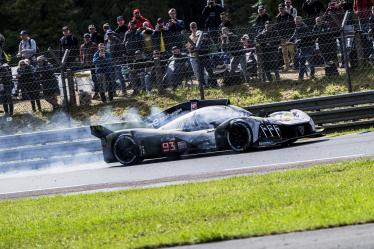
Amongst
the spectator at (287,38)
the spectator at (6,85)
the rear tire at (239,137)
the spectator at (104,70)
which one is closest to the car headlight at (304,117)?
the rear tire at (239,137)

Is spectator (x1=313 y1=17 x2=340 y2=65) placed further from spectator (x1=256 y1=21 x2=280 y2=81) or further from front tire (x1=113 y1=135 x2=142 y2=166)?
→ front tire (x1=113 y1=135 x2=142 y2=166)

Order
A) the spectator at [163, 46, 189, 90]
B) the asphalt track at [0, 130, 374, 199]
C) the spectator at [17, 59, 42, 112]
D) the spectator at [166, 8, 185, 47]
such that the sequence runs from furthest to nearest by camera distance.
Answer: the spectator at [17, 59, 42, 112], the spectator at [163, 46, 189, 90], the spectator at [166, 8, 185, 47], the asphalt track at [0, 130, 374, 199]

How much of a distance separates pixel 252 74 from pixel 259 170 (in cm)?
698

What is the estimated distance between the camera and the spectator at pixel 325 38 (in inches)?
Answer: 739

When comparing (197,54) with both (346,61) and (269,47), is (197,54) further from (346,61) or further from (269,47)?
(346,61)

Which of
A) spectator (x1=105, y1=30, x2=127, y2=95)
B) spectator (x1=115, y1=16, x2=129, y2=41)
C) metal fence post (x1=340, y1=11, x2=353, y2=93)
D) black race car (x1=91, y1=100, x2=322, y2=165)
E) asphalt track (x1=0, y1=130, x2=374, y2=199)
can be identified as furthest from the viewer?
spectator (x1=115, y1=16, x2=129, y2=41)

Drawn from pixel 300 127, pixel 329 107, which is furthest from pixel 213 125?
pixel 329 107

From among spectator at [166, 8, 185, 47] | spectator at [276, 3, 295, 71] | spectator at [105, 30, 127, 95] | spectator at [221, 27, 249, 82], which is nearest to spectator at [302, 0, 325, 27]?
spectator at [276, 3, 295, 71]

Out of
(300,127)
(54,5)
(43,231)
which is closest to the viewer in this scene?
(43,231)

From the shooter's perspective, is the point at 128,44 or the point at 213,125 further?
the point at 128,44

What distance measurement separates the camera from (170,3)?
1656 inches

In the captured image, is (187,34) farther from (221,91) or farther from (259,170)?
(259,170)

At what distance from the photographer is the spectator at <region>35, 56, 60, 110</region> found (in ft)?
67.2

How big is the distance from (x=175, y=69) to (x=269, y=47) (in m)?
2.19
